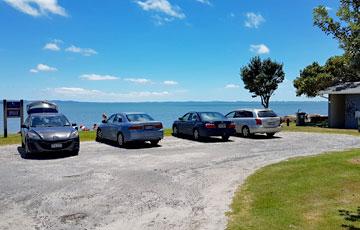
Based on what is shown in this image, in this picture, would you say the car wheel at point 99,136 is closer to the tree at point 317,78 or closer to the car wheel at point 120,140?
the car wheel at point 120,140

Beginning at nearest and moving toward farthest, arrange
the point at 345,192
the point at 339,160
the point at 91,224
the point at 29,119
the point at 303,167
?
the point at 91,224 < the point at 345,192 < the point at 303,167 < the point at 339,160 < the point at 29,119

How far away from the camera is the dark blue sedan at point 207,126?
18.8 metres

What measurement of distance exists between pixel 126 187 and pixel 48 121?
23.1ft

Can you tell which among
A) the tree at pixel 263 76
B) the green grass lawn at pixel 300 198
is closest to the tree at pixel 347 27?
the green grass lawn at pixel 300 198

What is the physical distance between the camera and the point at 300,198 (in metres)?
7.48

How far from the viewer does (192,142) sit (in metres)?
18.7

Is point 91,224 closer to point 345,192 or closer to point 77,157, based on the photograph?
point 345,192

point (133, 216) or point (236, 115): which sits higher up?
point (236, 115)

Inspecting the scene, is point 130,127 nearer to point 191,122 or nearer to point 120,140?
point 120,140

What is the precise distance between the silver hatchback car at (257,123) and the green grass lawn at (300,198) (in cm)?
992

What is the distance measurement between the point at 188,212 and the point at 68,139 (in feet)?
25.7

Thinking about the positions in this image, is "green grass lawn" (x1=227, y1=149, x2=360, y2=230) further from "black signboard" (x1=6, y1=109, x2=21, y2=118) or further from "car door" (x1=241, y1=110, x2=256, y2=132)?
"black signboard" (x1=6, y1=109, x2=21, y2=118)

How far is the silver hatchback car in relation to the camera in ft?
68.9

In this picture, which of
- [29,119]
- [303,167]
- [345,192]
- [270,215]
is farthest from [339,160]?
[29,119]
